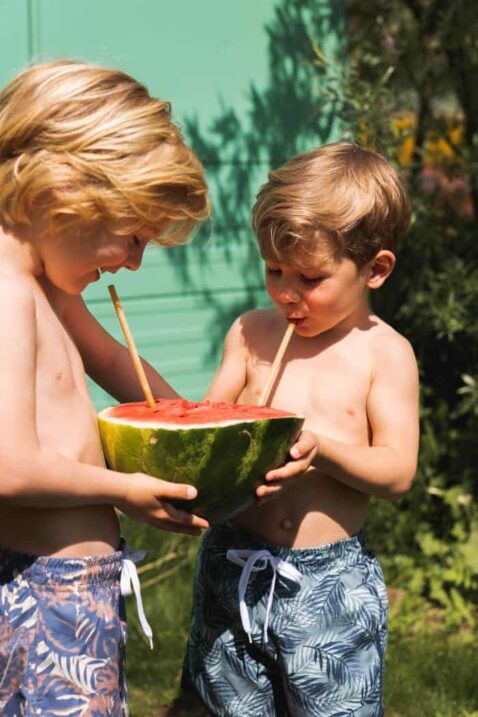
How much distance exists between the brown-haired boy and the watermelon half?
26 cm

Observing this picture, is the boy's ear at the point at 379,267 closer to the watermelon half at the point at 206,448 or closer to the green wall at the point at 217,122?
the watermelon half at the point at 206,448

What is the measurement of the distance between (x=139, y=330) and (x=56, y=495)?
3.15 metres

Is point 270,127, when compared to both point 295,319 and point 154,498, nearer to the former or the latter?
point 295,319

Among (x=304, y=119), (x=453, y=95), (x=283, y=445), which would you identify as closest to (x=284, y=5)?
(x=304, y=119)

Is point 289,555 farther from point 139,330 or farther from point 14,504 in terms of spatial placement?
point 139,330

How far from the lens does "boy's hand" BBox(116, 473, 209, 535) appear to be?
2.64 m

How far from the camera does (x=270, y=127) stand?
19.3 ft

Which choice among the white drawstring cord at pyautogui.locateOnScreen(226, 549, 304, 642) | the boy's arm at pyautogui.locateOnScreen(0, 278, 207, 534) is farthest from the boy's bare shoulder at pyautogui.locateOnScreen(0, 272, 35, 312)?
the white drawstring cord at pyautogui.locateOnScreen(226, 549, 304, 642)

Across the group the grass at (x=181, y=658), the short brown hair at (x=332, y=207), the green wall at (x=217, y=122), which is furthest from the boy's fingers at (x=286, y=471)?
the green wall at (x=217, y=122)

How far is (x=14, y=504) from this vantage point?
102 inches

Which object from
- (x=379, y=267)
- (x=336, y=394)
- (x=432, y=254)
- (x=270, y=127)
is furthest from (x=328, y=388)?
(x=270, y=127)

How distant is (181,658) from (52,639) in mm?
1985

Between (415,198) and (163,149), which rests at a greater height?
(163,149)

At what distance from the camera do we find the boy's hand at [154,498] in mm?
2643
